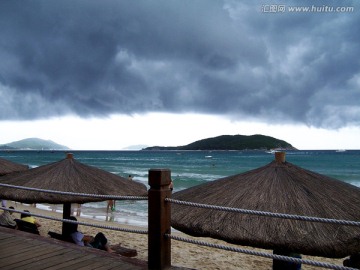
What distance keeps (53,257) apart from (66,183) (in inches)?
111

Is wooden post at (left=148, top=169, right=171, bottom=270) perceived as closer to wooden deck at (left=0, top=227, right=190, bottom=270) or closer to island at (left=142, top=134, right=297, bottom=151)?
wooden deck at (left=0, top=227, right=190, bottom=270)

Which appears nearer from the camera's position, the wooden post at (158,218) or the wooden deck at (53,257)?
the wooden post at (158,218)

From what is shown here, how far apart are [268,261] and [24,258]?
6.90 metres

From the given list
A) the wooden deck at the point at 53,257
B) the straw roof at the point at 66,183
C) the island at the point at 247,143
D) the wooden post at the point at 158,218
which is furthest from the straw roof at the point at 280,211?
the island at the point at 247,143

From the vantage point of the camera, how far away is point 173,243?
34.2 ft

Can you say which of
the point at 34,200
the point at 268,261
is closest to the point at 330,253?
the point at 34,200

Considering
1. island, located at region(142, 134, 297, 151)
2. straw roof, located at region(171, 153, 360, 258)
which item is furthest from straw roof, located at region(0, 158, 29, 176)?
island, located at region(142, 134, 297, 151)

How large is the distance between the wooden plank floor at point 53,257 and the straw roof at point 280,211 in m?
0.72

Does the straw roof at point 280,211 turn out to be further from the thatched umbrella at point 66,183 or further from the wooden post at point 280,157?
the thatched umbrella at point 66,183

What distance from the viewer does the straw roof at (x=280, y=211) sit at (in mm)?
3137

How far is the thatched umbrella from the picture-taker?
5.96 meters

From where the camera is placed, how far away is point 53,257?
362 cm

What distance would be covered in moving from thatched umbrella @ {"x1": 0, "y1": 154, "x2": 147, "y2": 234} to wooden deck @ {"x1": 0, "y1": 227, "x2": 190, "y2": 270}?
67.0 inches

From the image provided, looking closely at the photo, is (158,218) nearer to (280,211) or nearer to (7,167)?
(280,211)
